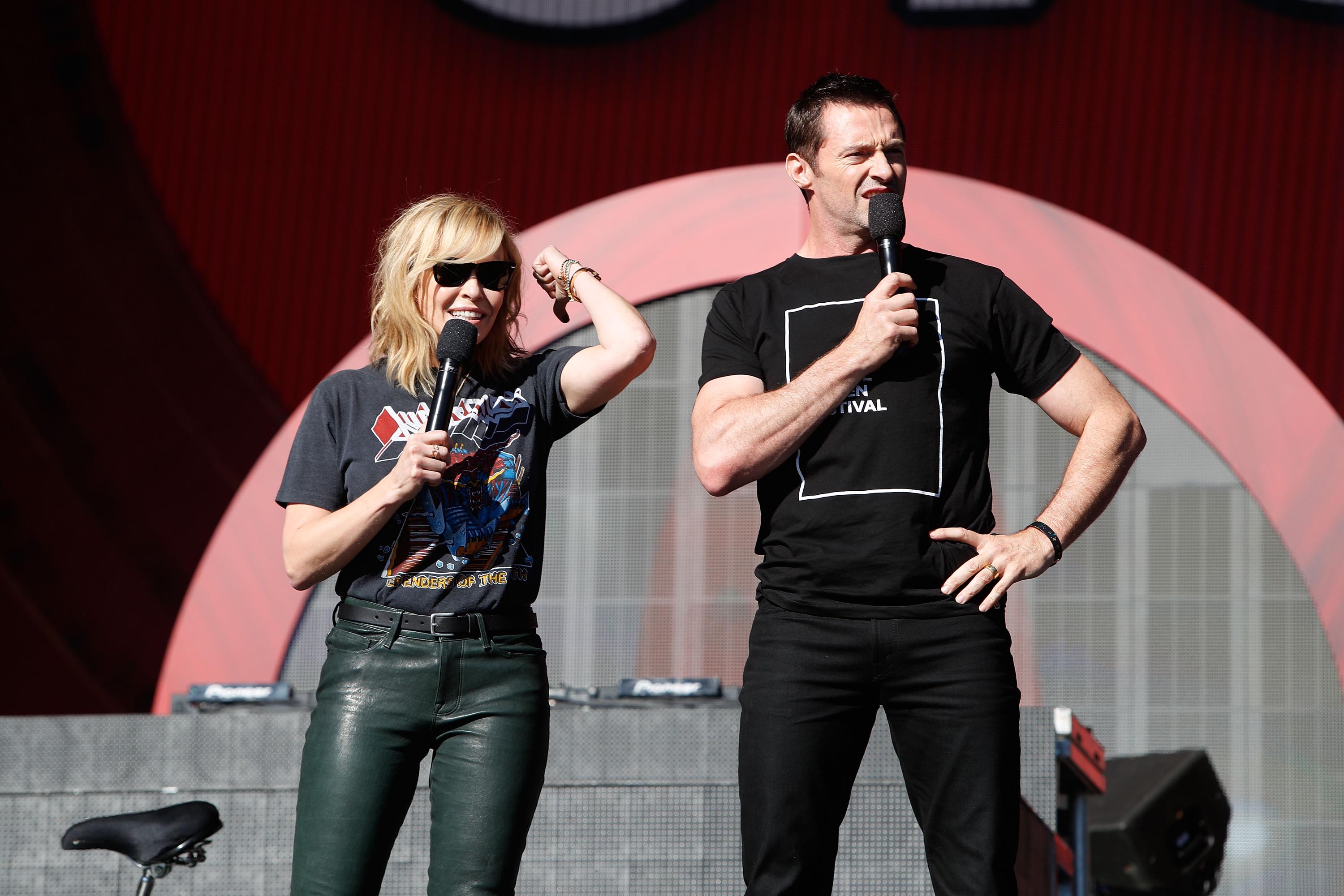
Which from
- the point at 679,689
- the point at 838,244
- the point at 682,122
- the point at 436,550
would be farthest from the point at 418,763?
the point at 682,122

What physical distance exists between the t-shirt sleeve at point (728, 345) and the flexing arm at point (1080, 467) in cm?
37

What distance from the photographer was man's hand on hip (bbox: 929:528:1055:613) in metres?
1.83

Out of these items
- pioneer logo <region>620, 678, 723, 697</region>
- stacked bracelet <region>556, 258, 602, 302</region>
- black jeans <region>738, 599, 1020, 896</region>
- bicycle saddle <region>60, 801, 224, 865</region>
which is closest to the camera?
black jeans <region>738, 599, 1020, 896</region>

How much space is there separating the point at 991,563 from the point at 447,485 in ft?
2.58

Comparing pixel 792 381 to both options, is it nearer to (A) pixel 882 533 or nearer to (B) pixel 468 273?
(A) pixel 882 533

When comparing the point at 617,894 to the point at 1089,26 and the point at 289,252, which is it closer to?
the point at 289,252

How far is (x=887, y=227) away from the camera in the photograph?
191 centimetres

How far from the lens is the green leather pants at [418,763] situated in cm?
190

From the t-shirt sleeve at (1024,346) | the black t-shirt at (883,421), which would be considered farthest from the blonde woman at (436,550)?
the t-shirt sleeve at (1024,346)

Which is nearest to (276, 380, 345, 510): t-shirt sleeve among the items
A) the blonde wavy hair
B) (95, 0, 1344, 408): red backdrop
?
the blonde wavy hair

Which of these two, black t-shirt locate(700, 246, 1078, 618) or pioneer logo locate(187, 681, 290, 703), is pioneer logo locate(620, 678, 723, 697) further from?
black t-shirt locate(700, 246, 1078, 618)

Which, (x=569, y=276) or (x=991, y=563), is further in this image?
(x=569, y=276)

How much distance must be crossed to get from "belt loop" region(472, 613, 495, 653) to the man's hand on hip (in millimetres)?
631

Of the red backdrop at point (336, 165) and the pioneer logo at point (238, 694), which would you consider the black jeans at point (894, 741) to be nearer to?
the pioneer logo at point (238, 694)
